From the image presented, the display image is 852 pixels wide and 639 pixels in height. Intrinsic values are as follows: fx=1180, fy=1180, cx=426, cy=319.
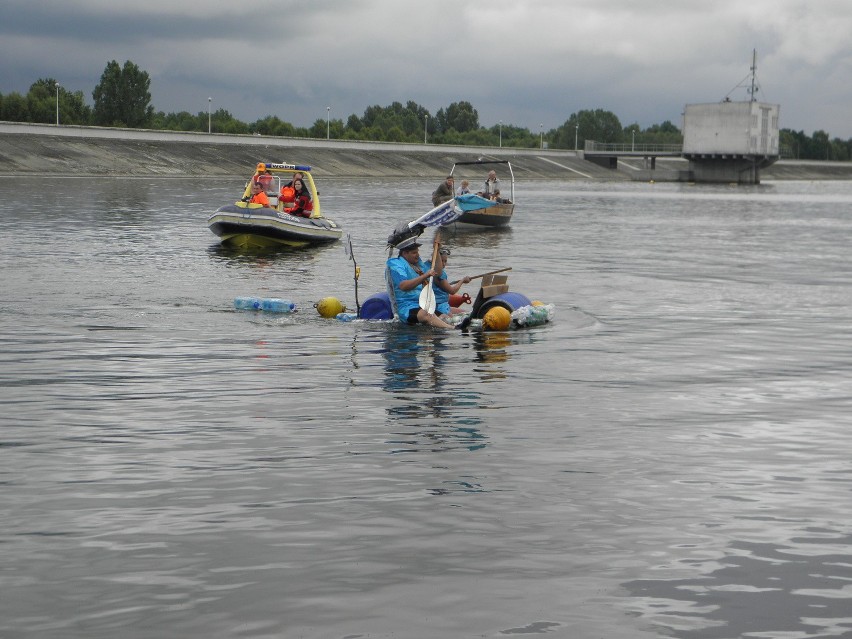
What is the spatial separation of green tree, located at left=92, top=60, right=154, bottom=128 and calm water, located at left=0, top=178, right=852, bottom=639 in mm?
114776

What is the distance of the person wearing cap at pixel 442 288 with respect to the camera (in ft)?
50.4

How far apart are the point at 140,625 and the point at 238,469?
2.93 metres

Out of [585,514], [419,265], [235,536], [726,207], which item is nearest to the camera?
[235,536]

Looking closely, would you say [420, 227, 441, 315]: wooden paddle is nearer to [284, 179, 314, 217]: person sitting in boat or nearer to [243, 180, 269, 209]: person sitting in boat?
[243, 180, 269, 209]: person sitting in boat

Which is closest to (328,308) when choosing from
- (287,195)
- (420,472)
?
(420,472)

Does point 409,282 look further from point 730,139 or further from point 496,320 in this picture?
point 730,139

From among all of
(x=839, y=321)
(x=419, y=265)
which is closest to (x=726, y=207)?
(x=839, y=321)

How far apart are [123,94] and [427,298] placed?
4742 inches

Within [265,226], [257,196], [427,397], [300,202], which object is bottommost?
[427,397]

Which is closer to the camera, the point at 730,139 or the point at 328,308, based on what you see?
the point at 328,308

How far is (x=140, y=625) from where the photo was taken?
566 cm

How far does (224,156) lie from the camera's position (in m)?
98.8

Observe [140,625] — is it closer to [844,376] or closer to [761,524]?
[761,524]

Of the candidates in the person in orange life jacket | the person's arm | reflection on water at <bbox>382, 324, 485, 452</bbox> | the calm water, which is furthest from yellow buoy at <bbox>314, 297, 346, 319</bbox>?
the person in orange life jacket
